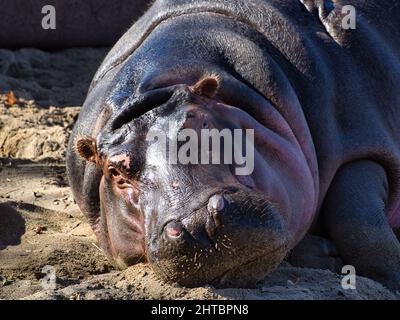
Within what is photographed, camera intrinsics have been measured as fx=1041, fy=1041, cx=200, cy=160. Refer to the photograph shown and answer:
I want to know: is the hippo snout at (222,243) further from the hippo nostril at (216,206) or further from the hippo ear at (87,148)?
the hippo ear at (87,148)

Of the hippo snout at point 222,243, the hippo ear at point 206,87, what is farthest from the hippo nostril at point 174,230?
the hippo ear at point 206,87

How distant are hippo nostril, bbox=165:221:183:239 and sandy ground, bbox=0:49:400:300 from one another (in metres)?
0.21

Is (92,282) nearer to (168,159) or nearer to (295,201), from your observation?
(168,159)

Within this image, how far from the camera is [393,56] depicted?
15.6 ft

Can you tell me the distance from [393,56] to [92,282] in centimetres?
188

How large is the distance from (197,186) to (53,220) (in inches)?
64.9

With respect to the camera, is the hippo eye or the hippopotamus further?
the hippo eye

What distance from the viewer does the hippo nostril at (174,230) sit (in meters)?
3.35

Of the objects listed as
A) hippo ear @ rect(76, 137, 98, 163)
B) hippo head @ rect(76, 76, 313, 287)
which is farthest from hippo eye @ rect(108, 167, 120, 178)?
hippo ear @ rect(76, 137, 98, 163)

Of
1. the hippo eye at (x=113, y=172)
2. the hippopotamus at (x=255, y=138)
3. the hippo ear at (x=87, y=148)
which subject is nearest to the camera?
the hippopotamus at (x=255, y=138)

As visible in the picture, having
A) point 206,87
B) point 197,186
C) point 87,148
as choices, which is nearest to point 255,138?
point 206,87

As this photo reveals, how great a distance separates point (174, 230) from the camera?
335cm

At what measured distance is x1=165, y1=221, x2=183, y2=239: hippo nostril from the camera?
3.35 meters

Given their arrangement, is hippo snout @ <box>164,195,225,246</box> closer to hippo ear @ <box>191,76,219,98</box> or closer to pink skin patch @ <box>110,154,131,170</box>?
pink skin patch @ <box>110,154,131,170</box>
